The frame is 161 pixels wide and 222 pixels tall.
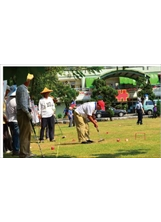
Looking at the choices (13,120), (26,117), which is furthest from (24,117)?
(13,120)

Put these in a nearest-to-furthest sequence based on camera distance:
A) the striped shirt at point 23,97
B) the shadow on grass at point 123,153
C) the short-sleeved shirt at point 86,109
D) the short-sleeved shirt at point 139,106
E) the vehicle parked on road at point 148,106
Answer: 1. the shadow on grass at point 123,153
2. the striped shirt at point 23,97
3. the short-sleeved shirt at point 139,106
4. the vehicle parked on road at point 148,106
5. the short-sleeved shirt at point 86,109

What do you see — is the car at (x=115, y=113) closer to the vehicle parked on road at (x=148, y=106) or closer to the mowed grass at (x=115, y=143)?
the mowed grass at (x=115, y=143)

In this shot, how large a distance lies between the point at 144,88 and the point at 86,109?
1141 millimetres

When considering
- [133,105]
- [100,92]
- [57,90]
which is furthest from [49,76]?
[133,105]

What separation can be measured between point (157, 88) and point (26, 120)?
237 cm

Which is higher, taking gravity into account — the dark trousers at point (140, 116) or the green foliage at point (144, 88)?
the green foliage at point (144, 88)

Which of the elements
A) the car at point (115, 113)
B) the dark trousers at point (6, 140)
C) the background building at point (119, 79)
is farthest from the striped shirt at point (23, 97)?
the car at point (115, 113)

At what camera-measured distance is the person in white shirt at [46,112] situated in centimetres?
987

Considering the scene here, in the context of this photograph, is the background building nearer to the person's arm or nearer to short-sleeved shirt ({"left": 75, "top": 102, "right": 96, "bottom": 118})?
short-sleeved shirt ({"left": 75, "top": 102, "right": 96, "bottom": 118})

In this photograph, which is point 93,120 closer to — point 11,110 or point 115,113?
point 115,113

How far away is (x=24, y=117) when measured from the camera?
31.6 feet

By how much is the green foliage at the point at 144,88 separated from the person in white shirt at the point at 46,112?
5.19 feet

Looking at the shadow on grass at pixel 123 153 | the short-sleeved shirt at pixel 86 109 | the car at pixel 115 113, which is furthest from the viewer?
the short-sleeved shirt at pixel 86 109
